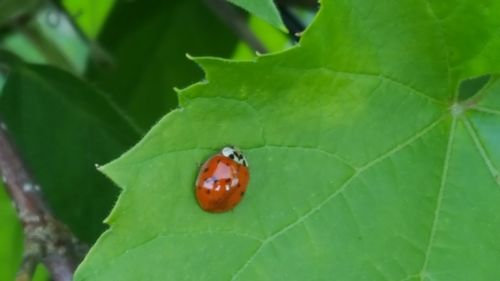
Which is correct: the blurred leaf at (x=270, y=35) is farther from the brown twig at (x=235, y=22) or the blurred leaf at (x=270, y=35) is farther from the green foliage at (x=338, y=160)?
the green foliage at (x=338, y=160)

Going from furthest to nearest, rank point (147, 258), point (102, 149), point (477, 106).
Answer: point (102, 149) → point (477, 106) → point (147, 258)

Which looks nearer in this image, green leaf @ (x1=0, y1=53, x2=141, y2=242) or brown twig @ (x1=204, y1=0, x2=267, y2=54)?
green leaf @ (x1=0, y1=53, x2=141, y2=242)

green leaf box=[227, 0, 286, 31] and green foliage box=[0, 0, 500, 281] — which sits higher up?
green leaf box=[227, 0, 286, 31]

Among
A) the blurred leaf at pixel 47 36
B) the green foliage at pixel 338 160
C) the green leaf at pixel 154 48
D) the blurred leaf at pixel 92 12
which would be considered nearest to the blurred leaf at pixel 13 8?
the blurred leaf at pixel 47 36

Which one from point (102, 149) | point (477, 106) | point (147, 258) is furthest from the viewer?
point (102, 149)

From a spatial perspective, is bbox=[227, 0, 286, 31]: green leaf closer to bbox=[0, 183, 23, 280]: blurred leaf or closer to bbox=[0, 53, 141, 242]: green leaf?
bbox=[0, 53, 141, 242]: green leaf

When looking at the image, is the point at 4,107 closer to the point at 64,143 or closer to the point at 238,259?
the point at 64,143

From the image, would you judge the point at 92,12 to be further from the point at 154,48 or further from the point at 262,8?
the point at 262,8

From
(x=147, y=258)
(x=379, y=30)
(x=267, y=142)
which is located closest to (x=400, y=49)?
(x=379, y=30)

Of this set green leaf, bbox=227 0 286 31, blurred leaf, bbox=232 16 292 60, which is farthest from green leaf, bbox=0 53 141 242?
blurred leaf, bbox=232 16 292 60
